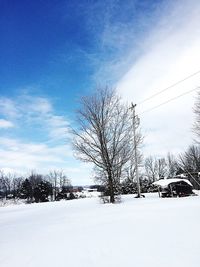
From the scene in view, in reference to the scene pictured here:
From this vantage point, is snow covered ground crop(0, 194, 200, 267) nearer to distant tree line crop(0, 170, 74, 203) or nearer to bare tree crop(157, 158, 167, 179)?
distant tree line crop(0, 170, 74, 203)

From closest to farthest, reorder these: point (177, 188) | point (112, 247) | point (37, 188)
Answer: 1. point (112, 247)
2. point (177, 188)
3. point (37, 188)

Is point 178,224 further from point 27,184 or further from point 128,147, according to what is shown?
point 27,184

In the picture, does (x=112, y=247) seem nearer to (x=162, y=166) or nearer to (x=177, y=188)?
(x=177, y=188)

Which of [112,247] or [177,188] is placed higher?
[177,188]

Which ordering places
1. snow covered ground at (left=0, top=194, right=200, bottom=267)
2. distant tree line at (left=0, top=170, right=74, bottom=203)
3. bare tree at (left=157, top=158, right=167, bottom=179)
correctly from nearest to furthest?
snow covered ground at (left=0, top=194, right=200, bottom=267) < distant tree line at (left=0, top=170, right=74, bottom=203) < bare tree at (left=157, top=158, right=167, bottom=179)

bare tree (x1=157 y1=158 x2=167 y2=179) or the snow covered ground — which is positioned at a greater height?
bare tree (x1=157 y1=158 x2=167 y2=179)

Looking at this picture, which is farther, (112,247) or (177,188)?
(177,188)

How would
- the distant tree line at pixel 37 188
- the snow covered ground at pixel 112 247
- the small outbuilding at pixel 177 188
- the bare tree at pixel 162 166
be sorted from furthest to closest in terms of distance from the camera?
the bare tree at pixel 162 166, the distant tree line at pixel 37 188, the small outbuilding at pixel 177 188, the snow covered ground at pixel 112 247

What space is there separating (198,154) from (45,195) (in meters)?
41.0

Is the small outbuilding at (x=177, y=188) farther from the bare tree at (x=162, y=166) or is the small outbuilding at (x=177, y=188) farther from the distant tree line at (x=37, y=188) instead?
the bare tree at (x=162, y=166)

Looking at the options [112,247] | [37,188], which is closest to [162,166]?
[37,188]

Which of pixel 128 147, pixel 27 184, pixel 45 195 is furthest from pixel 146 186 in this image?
pixel 27 184

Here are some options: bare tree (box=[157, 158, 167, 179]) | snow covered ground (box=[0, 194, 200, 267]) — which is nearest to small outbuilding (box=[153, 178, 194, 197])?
snow covered ground (box=[0, 194, 200, 267])

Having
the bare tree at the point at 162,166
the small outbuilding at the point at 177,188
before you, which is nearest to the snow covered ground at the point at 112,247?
the small outbuilding at the point at 177,188
